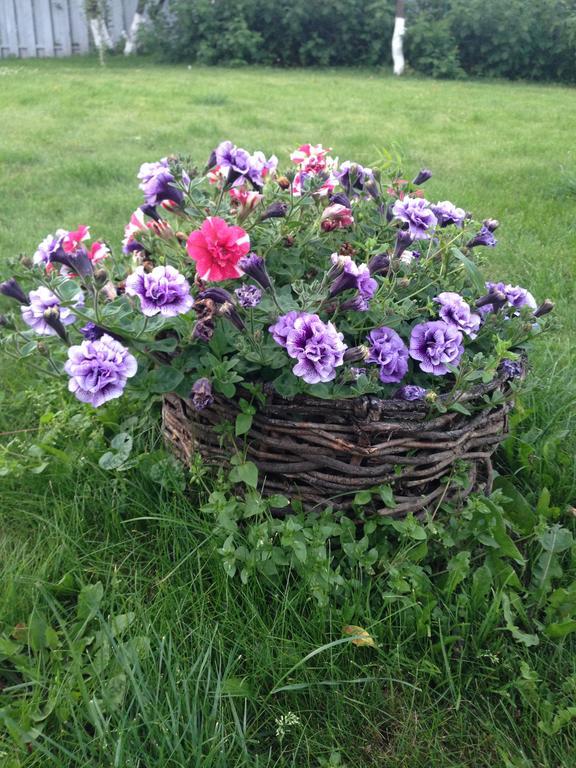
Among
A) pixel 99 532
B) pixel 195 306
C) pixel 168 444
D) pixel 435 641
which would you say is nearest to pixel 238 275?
pixel 195 306

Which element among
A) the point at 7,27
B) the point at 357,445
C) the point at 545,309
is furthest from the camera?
the point at 7,27

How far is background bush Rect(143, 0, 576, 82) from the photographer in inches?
481

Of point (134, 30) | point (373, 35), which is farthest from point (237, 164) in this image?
point (134, 30)

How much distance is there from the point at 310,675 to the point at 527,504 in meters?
0.71

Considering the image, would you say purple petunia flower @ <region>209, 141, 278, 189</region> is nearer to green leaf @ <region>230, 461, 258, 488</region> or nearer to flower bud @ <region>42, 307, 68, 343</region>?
flower bud @ <region>42, 307, 68, 343</region>

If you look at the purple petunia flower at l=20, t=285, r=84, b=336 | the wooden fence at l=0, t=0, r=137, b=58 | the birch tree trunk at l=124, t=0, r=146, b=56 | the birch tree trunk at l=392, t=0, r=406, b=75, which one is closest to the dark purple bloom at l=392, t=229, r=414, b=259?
the purple petunia flower at l=20, t=285, r=84, b=336

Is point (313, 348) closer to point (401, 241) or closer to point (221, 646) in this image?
point (401, 241)

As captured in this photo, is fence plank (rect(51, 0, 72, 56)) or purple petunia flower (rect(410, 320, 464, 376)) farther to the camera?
fence plank (rect(51, 0, 72, 56))

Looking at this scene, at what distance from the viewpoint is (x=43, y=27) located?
1378 cm

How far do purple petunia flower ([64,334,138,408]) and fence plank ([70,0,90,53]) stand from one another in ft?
48.3

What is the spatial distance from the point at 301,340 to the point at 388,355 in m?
0.23

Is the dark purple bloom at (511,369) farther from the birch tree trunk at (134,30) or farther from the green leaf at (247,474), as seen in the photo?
the birch tree trunk at (134,30)

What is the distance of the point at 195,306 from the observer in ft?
5.08

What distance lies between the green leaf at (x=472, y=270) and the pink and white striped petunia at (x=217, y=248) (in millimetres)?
467
